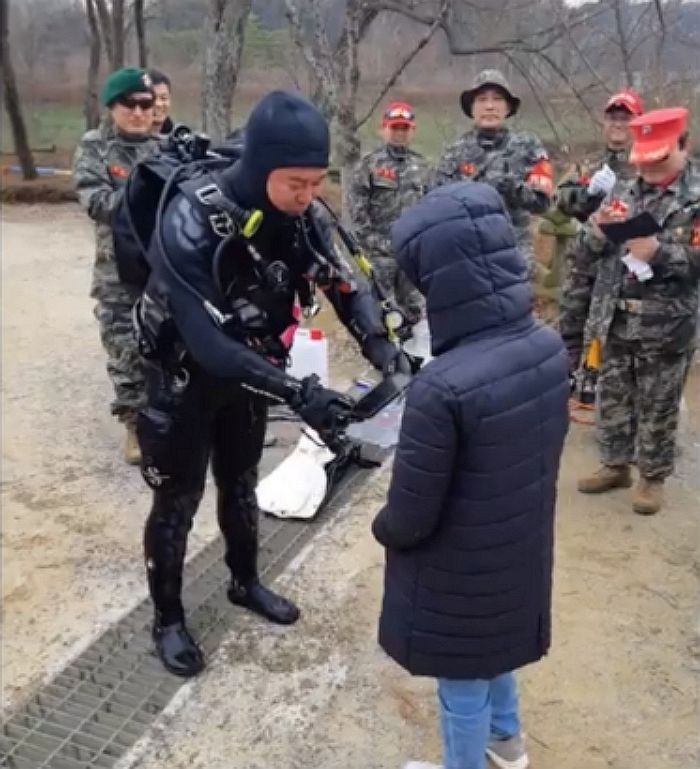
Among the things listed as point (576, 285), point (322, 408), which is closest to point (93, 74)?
point (576, 285)

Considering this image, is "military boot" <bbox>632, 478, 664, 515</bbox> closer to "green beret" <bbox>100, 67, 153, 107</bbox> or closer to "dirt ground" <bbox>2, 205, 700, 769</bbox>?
"dirt ground" <bbox>2, 205, 700, 769</bbox>

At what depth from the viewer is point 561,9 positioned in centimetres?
701

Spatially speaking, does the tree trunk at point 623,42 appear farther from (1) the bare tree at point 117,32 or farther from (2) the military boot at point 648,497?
(1) the bare tree at point 117,32

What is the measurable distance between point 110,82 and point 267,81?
28.4ft

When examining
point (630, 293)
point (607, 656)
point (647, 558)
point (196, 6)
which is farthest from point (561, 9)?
point (196, 6)

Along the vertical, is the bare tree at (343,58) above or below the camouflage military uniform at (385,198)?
above

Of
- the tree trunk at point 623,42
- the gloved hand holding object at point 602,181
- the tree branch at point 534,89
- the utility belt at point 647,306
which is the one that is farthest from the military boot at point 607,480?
the tree trunk at point 623,42

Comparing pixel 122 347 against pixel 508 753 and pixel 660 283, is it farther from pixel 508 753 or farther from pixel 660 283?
pixel 508 753

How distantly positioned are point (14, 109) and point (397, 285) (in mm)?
9823

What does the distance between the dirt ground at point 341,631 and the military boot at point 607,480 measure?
6 centimetres

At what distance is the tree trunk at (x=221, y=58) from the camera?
718 cm

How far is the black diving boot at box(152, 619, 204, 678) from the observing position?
2949 millimetres

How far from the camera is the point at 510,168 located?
204 inches

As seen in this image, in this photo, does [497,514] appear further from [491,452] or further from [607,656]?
[607,656]
